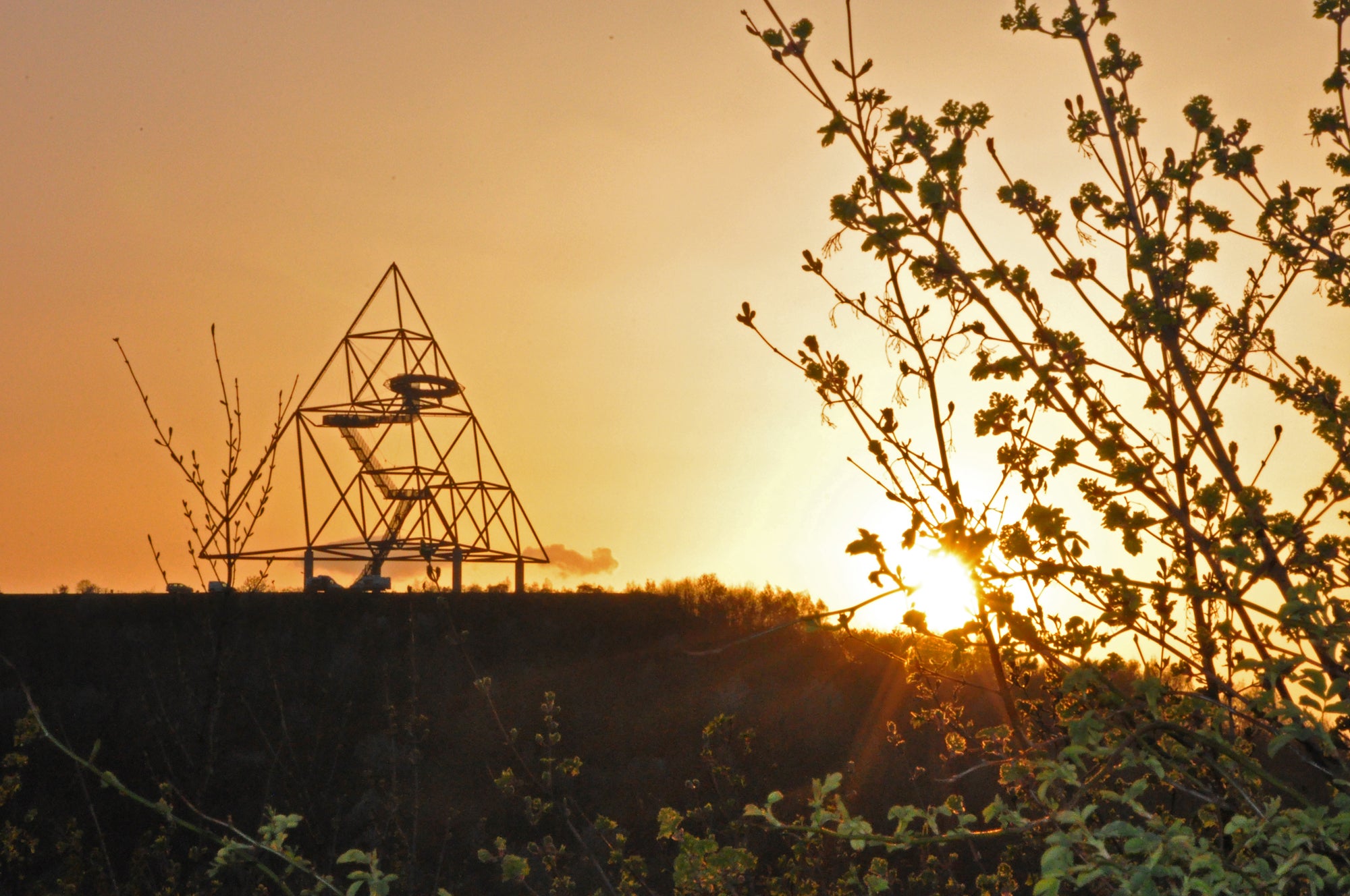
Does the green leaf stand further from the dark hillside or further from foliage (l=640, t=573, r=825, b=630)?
foliage (l=640, t=573, r=825, b=630)

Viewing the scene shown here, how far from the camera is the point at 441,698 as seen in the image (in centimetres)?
1289

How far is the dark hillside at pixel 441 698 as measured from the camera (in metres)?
10.7

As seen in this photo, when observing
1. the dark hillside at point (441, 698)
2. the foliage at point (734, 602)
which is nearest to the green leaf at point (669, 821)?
the dark hillside at point (441, 698)

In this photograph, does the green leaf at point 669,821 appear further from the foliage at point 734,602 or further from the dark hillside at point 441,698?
the foliage at point 734,602

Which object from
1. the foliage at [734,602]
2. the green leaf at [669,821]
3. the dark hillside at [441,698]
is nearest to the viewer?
the green leaf at [669,821]

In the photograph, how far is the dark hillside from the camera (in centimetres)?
1073

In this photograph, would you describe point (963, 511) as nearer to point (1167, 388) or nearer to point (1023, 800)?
point (1167, 388)

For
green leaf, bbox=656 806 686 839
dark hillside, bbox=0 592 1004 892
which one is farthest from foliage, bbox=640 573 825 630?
green leaf, bbox=656 806 686 839

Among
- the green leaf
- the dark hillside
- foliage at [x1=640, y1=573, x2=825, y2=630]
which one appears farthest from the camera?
foliage at [x1=640, y1=573, x2=825, y2=630]

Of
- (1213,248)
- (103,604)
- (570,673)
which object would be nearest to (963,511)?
(1213,248)

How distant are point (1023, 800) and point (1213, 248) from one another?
6.16ft

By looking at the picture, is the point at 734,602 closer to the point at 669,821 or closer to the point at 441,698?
the point at 441,698

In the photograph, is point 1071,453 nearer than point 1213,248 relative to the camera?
Yes

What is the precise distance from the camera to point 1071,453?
2863mm
